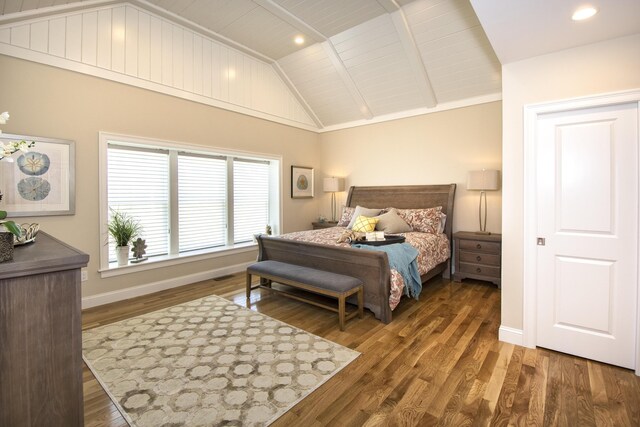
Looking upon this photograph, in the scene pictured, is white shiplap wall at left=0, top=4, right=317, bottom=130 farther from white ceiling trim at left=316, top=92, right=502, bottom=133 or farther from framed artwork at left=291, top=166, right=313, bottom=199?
white ceiling trim at left=316, top=92, right=502, bottom=133

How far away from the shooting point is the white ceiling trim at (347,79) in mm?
4749

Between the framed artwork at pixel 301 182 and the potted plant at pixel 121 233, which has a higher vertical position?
the framed artwork at pixel 301 182

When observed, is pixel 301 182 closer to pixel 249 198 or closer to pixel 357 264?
pixel 249 198

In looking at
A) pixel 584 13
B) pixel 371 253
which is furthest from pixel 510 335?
pixel 584 13

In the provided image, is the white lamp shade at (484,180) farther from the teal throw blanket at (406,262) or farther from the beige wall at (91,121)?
the beige wall at (91,121)

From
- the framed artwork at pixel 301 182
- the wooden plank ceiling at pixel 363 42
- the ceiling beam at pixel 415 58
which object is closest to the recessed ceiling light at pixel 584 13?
the wooden plank ceiling at pixel 363 42

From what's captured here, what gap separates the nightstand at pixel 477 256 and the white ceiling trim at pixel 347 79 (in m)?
2.74

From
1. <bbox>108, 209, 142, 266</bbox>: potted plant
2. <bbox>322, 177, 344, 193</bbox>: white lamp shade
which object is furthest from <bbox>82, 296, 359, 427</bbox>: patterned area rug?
<bbox>322, 177, 344, 193</bbox>: white lamp shade

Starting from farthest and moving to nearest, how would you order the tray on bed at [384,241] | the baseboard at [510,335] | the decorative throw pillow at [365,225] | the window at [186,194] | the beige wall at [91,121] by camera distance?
the decorative throw pillow at [365,225], the window at [186,194], the tray on bed at [384,241], the beige wall at [91,121], the baseboard at [510,335]

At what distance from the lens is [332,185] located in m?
6.01

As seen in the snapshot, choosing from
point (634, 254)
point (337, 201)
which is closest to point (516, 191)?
point (634, 254)

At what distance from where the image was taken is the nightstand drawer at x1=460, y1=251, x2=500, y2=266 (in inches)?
164

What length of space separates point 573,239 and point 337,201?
432 cm

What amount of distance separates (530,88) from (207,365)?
341 centimetres
